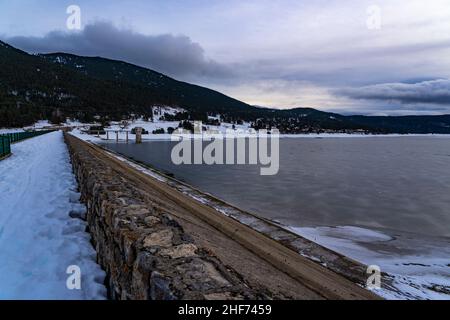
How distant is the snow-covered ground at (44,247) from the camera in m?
4.19

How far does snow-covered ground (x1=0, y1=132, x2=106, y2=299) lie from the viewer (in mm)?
4188

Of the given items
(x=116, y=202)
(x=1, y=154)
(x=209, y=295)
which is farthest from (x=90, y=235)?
(x=1, y=154)

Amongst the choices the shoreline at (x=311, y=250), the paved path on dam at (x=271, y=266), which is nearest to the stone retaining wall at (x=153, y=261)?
the paved path on dam at (x=271, y=266)

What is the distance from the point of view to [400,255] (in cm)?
832

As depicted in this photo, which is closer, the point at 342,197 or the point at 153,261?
the point at 153,261

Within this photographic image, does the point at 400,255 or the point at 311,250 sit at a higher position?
the point at 311,250

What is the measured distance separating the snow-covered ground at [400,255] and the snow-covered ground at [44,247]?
15.3 feet

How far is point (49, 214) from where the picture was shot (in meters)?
7.52

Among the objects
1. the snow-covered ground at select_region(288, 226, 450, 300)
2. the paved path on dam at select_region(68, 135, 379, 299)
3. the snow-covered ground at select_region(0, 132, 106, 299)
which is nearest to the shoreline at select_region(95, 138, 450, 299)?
the snow-covered ground at select_region(288, 226, 450, 300)

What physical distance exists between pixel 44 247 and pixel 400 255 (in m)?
7.70
